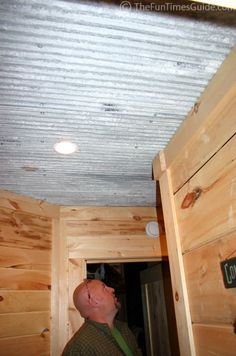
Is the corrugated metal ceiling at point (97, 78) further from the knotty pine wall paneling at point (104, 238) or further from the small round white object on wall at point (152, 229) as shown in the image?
the small round white object on wall at point (152, 229)

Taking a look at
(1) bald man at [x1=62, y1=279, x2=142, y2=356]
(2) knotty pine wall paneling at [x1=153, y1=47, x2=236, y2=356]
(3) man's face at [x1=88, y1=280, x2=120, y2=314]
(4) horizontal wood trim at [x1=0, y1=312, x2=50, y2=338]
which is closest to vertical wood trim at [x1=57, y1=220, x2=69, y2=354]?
(4) horizontal wood trim at [x1=0, y1=312, x2=50, y2=338]

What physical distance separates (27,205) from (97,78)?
164 cm

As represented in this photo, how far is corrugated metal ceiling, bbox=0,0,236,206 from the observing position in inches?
42.6

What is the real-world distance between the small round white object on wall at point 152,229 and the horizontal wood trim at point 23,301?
1118 mm

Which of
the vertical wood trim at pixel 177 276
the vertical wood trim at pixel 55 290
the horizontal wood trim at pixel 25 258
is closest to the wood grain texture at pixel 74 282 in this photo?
the vertical wood trim at pixel 55 290

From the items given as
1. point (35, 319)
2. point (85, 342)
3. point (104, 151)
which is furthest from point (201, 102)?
point (35, 319)

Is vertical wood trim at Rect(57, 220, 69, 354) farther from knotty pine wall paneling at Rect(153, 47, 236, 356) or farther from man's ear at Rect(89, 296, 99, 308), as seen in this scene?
knotty pine wall paneling at Rect(153, 47, 236, 356)

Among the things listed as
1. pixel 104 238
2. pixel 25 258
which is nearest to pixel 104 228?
pixel 104 238

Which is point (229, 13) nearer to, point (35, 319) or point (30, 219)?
point (30, 219)

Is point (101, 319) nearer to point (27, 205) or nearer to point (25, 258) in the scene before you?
point (25, 258)

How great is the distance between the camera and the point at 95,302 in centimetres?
228

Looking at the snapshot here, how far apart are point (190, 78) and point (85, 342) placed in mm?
1765

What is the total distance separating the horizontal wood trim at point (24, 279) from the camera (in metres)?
2.30

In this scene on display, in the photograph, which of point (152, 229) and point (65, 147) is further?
point (152, 229)
